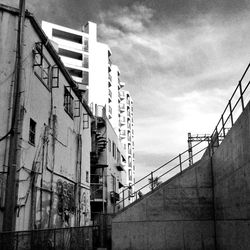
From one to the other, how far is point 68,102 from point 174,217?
910 cm

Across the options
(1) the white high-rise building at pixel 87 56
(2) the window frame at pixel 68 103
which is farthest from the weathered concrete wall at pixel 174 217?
(1) the white high-rise building at pixel 87 56

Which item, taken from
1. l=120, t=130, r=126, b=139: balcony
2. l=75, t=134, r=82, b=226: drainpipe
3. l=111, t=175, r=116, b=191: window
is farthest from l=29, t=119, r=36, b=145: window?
l=120, t=130, r=126, b=139: balcony

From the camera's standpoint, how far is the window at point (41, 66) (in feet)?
49.8

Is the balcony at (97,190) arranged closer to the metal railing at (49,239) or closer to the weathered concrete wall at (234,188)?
the metal railing at (49,239)

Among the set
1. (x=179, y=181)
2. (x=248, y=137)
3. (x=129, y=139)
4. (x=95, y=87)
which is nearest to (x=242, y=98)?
(x=248, y=137)

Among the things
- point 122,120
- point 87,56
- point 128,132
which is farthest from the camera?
point 128,132

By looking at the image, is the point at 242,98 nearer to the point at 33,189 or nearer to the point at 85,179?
the point at 33,189

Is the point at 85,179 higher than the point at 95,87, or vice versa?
the point at 95,87

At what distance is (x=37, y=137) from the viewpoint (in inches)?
586

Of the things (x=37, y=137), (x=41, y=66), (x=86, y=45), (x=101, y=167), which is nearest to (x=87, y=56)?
(x=86, y=45)

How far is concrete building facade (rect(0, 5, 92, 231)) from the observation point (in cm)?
1213

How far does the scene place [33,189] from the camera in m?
13.8

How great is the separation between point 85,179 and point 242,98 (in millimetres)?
14036

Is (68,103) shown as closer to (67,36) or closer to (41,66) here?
(41,66)
